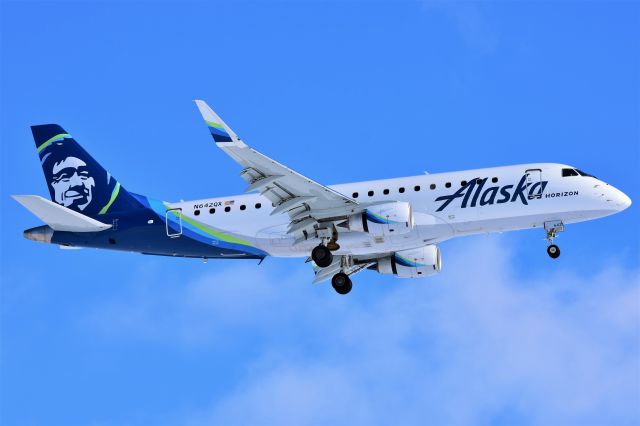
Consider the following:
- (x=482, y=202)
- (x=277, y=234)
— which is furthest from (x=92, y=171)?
(x=482, y=202)

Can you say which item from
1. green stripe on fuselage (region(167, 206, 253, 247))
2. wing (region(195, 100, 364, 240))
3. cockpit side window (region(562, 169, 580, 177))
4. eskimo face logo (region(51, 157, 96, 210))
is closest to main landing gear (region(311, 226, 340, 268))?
wing (region(195, 100, 364, 240))

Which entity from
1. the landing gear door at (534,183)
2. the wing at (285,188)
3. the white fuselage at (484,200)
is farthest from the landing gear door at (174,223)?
the landing gear door at (534,183)

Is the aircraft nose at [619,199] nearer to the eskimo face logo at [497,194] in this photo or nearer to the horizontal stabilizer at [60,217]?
the eskimo face logo at [497,194]

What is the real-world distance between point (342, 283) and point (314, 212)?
5.63 m

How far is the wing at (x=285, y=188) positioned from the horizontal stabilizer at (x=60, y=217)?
30.5ft

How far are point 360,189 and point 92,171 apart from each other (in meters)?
14.3

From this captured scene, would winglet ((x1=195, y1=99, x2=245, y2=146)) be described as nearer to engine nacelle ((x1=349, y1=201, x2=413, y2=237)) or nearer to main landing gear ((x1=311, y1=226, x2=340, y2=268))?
engine nacelle ((x1=349, y1=201, x2=413, y2=237))

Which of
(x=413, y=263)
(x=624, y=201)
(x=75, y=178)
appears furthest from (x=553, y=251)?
(x=75, y=178)

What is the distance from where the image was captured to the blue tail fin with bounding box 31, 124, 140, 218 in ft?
188

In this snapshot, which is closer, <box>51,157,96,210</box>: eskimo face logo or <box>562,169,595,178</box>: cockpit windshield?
<box>562,169,595,178</box>: cockpit windshield

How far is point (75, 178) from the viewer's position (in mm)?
58062

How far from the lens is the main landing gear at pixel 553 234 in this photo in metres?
52.1

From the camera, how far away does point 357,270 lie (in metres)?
58.9

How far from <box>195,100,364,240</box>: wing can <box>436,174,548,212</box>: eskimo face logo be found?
190 inches
